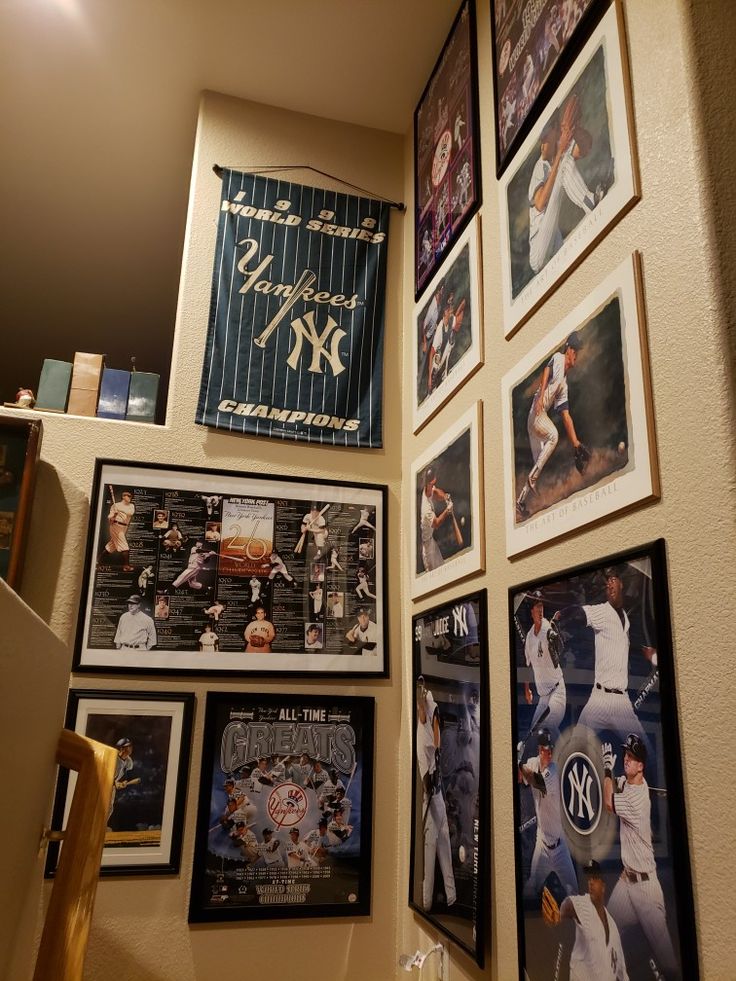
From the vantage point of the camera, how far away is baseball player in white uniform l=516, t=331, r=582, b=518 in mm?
1582

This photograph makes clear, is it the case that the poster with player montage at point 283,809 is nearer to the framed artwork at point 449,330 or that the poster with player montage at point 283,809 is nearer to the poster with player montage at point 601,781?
the poster with player montage at point 601,781

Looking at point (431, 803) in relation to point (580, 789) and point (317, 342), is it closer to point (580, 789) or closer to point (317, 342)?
point (580, 789)

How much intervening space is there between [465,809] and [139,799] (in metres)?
1.00

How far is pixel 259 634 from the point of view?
2.44 metres

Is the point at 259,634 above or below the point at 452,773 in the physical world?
above

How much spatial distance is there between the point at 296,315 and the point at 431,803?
1.80 meters

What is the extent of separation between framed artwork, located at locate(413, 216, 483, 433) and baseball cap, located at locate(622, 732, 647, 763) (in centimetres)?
115

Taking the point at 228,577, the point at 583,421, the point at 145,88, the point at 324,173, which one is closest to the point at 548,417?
the point at 583,421

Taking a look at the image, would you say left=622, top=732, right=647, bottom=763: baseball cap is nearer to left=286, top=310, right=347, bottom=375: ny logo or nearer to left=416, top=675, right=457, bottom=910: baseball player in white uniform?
left=416, top=675, right=457, bottom=910: baseball player in white uniform

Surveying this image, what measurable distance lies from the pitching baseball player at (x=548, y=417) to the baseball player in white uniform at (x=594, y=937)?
0.77 meters

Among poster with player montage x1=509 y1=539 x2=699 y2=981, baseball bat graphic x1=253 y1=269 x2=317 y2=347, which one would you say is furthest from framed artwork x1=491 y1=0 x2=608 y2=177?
poster with player montage x1=509 y1=539 x2=699 y2=981

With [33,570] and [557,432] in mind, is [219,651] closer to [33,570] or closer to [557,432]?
[33,570]

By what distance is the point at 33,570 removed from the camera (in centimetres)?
232

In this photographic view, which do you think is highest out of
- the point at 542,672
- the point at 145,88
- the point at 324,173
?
the point at 145,88
